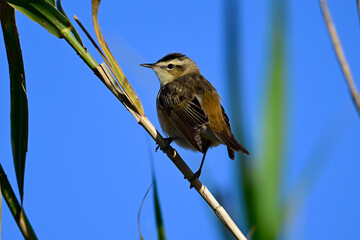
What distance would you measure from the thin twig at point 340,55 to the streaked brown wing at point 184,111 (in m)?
2.46

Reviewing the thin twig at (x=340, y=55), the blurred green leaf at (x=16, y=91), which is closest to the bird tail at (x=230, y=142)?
the blurred green leaf at (x=16, y=91)

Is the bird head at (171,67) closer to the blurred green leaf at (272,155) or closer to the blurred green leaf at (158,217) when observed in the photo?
the blurred green leaf at (158,217)

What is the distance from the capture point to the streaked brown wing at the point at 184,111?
4.21 m

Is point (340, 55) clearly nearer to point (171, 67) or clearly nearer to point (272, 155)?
point (272, 155)

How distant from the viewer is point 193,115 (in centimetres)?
445

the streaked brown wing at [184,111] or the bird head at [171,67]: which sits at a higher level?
the bird head at [171,67]

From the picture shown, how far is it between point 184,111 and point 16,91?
2.28 metres

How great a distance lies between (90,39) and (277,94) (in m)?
1.77

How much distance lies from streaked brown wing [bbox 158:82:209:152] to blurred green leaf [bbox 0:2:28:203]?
1782 millimetres

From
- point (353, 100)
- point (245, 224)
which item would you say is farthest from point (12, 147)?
point (353, 100)

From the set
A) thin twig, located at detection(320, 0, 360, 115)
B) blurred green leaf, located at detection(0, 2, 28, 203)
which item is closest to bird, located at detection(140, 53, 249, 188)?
blurred green leaf, located at detection(0, 2, 28, 203)

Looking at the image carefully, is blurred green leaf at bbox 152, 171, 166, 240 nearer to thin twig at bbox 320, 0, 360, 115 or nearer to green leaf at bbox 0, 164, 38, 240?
green leaf at bbox 0, 164, 38, 240

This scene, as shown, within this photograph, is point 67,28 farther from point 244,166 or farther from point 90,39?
point 244,166

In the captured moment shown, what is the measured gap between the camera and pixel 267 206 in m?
1.17
